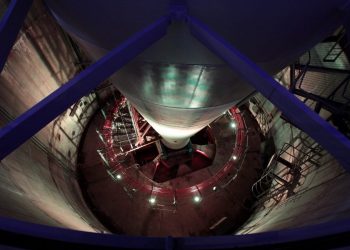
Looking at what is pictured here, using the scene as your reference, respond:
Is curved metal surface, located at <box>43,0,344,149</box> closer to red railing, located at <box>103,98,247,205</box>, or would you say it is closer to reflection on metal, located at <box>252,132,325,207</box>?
reflection on metal, located at <box>252,132,325,207</box>

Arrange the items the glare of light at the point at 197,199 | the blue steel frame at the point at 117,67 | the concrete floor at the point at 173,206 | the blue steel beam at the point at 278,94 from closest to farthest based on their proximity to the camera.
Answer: the blue steel frame at the point at 117,67
the blue steel beam at the point at 278,94
the concrete floor at the point at 173,206
the glare of light at the point at 197,199

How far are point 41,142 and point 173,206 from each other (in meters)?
5.05

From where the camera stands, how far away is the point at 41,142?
840cm

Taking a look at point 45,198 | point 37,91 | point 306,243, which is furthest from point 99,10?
point 37,91

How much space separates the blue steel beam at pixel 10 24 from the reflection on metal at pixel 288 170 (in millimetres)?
7776

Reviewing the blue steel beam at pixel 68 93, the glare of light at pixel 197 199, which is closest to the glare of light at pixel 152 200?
the glare of light at pixel 197 199

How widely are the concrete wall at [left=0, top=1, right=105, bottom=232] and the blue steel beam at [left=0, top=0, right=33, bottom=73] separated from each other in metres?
2.25

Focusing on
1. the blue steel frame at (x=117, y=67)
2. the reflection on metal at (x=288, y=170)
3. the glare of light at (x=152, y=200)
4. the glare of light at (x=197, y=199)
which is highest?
the glare of light at (x=152, y=200)

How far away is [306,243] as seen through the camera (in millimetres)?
2129

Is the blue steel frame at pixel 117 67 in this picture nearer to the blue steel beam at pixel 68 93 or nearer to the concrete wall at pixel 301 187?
the blue steel beam at pixel 68 93

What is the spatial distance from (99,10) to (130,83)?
4.66 feet

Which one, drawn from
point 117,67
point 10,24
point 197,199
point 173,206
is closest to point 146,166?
point 173,206

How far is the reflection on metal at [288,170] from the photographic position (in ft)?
27.1

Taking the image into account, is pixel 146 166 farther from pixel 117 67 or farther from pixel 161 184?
pixel 117 67
